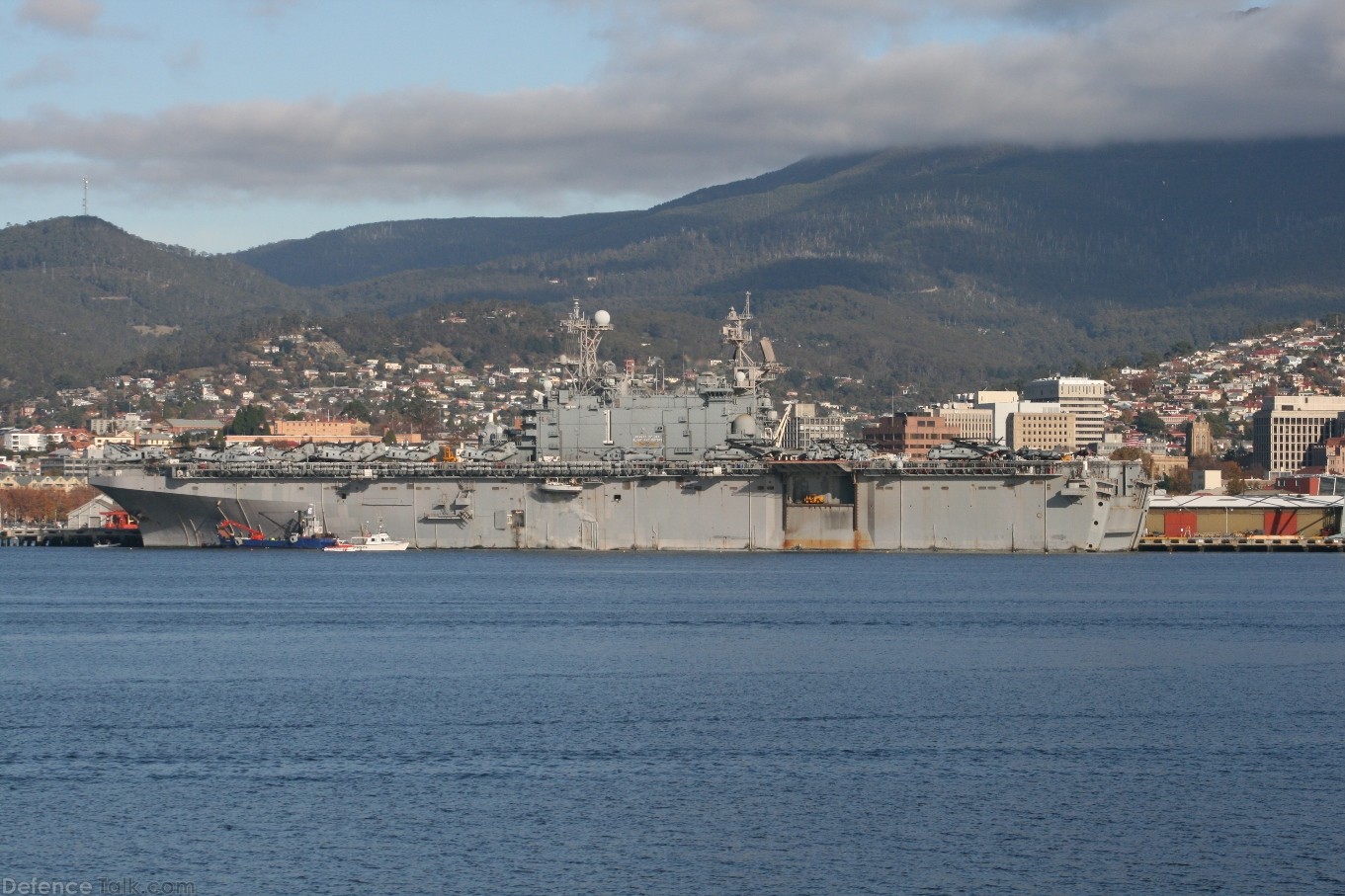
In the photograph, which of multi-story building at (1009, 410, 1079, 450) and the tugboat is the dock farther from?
multi-story building at (1009, 410, 1079, 450)

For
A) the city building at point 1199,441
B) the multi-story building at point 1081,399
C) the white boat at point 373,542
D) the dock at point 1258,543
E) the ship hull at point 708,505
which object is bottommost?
the dock at point 1258,543

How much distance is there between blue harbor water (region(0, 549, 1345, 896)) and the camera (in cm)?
2114

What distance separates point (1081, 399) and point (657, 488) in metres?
125

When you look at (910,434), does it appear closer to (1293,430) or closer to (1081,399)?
(1293,430)

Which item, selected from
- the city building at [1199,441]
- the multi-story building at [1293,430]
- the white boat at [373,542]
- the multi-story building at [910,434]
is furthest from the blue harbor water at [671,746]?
the city building at [1199,441]

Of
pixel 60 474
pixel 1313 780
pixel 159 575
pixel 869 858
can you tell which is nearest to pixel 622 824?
pixel 869 858

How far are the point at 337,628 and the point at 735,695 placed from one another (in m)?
13.2

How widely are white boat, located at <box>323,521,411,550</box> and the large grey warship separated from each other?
1.08ft

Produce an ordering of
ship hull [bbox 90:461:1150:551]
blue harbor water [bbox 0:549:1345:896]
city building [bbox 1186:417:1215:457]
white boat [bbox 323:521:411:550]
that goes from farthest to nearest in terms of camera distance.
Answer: city building [bbox 1186:417:1215:457] < white boat [bbox 323:521:411:550] < ship hull [bbox 90:461:1150:551] < blue harbor water [bbox 0:549:1345:896]

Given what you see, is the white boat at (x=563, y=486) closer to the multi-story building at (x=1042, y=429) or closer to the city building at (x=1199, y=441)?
the multi-story building at (x=1042, y=429)

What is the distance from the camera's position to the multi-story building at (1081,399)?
18175cm

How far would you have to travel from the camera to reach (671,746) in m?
27.2

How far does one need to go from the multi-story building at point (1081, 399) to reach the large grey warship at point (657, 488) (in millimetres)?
112221

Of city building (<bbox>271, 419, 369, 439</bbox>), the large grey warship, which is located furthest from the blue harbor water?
city building (<bbox>271, 419, 369, 439</bbox>)
